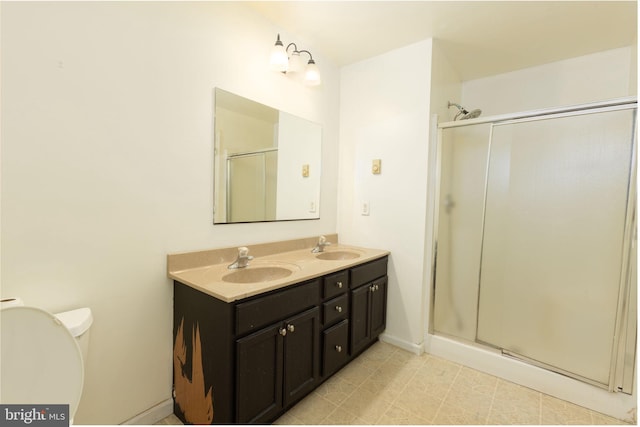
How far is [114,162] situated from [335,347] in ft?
5.09

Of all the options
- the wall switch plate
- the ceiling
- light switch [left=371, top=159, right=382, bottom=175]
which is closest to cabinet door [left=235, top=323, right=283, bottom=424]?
the wall switch plate

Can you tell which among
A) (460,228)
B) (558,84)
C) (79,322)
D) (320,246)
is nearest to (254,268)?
(320,246)

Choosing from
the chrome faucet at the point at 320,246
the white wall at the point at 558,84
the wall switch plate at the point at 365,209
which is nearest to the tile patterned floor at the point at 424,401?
the chrome faucet at the point at 320,246

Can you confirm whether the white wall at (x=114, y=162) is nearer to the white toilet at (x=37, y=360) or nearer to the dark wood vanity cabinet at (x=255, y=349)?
the dark wood vanity cabinet at (x=255, y=349)

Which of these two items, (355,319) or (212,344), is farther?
(355,319)

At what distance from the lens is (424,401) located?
163 cm

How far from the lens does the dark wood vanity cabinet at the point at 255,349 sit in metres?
1.21

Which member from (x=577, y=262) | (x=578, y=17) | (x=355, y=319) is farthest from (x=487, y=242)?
(x=578, y=17)

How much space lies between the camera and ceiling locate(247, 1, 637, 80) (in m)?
1.70

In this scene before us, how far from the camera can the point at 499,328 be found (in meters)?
1.94

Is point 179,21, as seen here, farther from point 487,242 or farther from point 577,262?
point 577,262

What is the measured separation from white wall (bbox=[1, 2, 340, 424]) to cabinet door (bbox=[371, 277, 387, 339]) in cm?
110

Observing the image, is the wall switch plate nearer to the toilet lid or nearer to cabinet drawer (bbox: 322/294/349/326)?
cabinet drawer (bbox: 322/294/349/326)

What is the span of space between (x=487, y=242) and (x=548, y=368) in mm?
835
